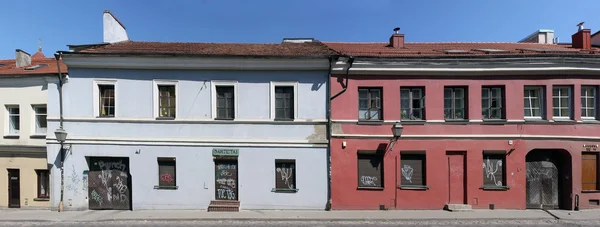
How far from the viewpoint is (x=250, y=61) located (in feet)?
35.3

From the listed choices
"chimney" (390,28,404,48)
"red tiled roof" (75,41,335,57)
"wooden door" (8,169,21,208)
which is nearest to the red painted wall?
"red tiled roof" (75,41,335,57)

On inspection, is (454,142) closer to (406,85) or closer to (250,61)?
(406,85)

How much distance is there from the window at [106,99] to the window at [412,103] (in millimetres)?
11512

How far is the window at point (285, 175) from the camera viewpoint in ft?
36.1

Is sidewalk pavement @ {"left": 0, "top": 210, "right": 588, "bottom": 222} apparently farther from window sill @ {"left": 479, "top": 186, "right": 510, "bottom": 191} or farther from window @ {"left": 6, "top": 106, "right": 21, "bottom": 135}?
window @ {"left": 6, "top": 106, "right": 21, "bottom": 135}

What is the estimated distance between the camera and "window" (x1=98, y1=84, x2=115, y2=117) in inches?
435

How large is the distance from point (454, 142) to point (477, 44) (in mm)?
6726

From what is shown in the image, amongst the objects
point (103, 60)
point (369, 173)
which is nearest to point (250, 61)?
point (103, 60)

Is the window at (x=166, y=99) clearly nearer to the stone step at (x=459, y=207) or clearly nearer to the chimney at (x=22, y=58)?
the chimney at (x=22, y=58)

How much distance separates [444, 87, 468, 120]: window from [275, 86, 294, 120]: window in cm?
619

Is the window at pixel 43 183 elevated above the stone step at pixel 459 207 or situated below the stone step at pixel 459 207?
above

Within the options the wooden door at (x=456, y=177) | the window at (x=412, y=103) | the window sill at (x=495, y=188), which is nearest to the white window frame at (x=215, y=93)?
the window at (x=412, y=103)

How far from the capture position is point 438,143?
10977 millimetres

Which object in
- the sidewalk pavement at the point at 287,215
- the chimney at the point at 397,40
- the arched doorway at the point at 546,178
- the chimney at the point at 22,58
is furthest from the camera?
the chimney at the point at 397,40
